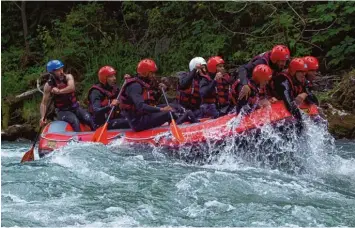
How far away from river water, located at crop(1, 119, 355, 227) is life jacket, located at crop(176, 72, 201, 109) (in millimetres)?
1433

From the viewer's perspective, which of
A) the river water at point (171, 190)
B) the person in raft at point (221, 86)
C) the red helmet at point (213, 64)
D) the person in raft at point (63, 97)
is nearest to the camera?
the river water at point (171, 190)

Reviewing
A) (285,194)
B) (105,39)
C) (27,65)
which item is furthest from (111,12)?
(285,194)

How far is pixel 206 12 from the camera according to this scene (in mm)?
13453

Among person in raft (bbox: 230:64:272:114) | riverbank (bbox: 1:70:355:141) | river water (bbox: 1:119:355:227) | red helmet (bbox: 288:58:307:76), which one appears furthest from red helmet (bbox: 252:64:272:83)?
riverbank (bbox: 1:70:355:141)

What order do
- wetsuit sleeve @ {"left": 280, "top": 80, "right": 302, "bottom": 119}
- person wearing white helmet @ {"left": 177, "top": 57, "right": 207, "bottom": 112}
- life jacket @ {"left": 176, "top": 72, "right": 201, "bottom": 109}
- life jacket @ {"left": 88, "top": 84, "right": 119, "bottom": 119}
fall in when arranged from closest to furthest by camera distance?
wetsuit sleeve @ {"left": 280, "top": 80, "right": 302, "bottom": 119}
life jacket @ {"left": 88, "top": 84, "right": 119, "bottom": 119}
person wearing white helmet @ {"left": 177, "top": 57, "right": 207, "bottom": 112}
life jacket @ {"left": 176, "top": 72, "right": 201, "bottom": 109}

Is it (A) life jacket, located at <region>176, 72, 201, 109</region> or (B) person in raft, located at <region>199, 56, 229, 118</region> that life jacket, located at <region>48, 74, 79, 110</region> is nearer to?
(A) life jacket, located at <region>176, 72, 201, 109</region>

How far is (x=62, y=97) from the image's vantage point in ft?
27.4

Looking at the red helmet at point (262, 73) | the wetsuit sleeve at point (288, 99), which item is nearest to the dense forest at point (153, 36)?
the wetsuit sleeve at point (288, 99)

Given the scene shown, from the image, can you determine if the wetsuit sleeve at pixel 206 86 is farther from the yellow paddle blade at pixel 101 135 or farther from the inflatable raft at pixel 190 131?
the yellow paddle blade at pixel 101 135

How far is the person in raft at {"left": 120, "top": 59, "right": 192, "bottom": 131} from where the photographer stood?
7441 millimetres

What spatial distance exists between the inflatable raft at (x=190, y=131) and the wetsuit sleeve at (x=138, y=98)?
1.04 feet

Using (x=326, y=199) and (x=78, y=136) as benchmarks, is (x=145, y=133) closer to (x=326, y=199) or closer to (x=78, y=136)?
(x=78, y=136)

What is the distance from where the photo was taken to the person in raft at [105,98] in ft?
26.9

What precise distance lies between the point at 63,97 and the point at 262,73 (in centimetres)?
300
